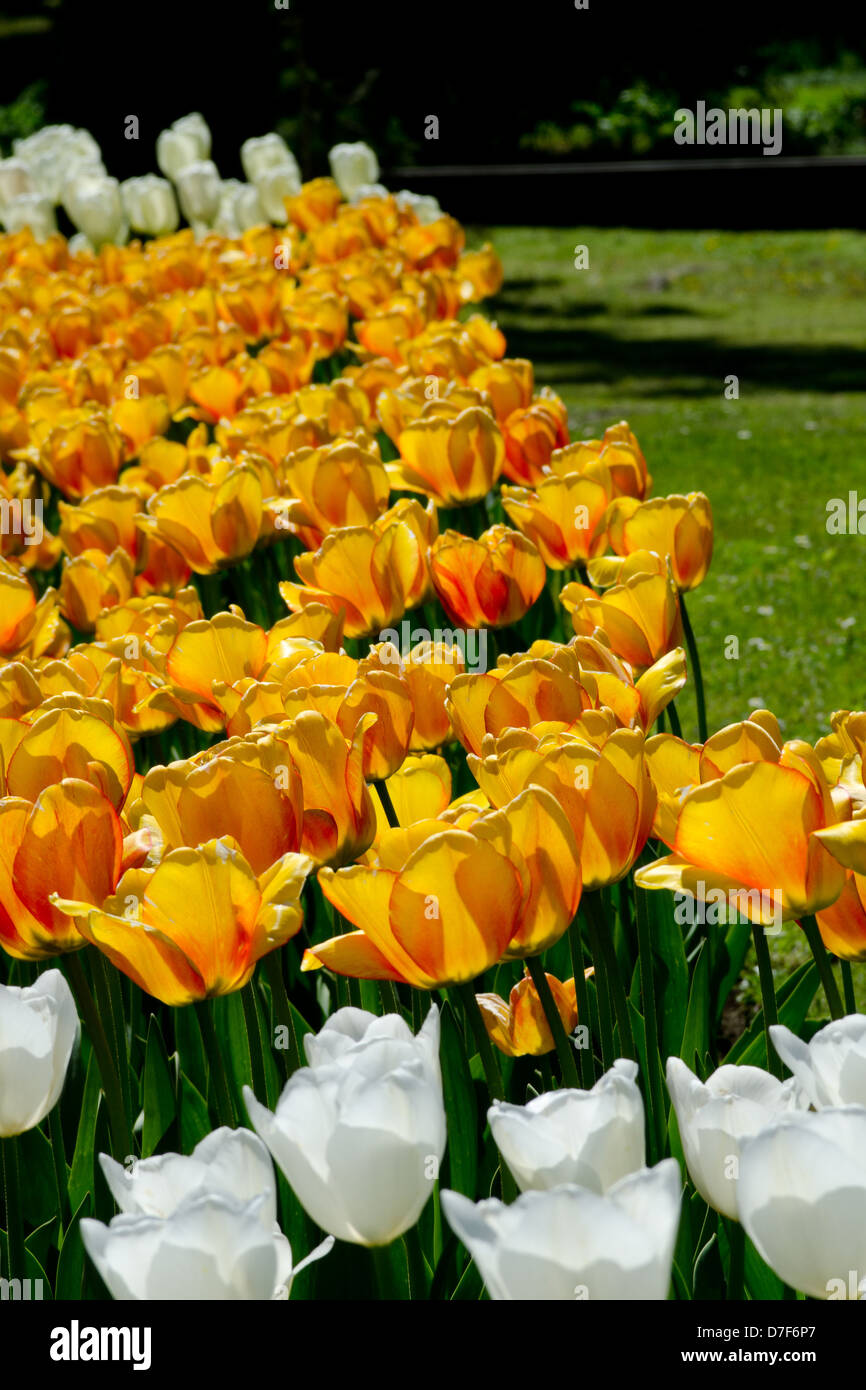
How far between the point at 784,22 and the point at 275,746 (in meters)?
21.3

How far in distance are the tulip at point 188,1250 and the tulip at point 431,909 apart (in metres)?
0.35

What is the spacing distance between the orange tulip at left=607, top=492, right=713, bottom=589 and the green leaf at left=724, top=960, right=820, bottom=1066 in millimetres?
662

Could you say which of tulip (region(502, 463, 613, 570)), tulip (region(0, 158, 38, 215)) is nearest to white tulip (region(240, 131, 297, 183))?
tulip (region(0, 158, 38, 215))

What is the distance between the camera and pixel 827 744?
167cm

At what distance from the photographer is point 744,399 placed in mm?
10594

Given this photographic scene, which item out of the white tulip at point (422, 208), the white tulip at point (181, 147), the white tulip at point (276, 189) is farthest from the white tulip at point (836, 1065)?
the white tulip at point (181, 147)

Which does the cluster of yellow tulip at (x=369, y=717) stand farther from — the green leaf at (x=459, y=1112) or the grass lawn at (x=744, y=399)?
the grass lawn at (x=744, y=399)

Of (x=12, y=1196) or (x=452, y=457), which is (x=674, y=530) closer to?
(x=452, y=457)

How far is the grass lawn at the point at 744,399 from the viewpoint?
588 centimetres

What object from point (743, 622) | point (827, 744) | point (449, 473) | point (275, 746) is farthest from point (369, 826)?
point (743, 622)

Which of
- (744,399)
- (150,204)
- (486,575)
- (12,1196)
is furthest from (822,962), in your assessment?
(744,399)

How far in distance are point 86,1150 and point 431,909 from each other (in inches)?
23.5

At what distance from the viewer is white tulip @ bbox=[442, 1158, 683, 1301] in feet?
3.50
